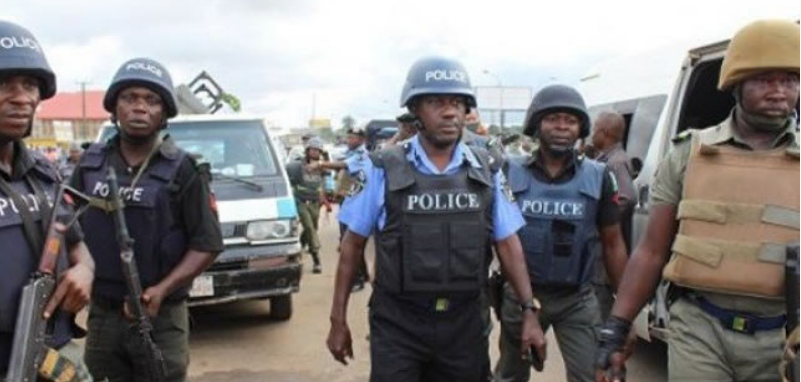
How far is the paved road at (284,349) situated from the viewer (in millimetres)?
5473

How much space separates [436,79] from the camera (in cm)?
325

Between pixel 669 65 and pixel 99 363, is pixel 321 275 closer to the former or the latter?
pixel 669 65

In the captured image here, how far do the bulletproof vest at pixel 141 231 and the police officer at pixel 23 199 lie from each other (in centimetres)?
68

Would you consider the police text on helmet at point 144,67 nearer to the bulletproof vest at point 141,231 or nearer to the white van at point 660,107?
the bulletproof vest at point 141,231

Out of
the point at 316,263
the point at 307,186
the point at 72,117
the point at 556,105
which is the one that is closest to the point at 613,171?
the point at 556,105

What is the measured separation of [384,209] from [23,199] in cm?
133

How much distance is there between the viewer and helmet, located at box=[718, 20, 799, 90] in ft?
8.43

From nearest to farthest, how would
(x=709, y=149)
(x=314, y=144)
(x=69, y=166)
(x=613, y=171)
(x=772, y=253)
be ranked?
(x=772, y=253) → (x=709, y=149) → (x=613, y=171) → (x=69, y=166) → (x=314, y=144)

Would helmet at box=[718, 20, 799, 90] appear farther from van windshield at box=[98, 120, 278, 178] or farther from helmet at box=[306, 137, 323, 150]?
helmet at box=[306, 137, 323, 150]

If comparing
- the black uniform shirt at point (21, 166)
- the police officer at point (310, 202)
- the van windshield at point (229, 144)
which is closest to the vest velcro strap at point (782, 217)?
the black uniform shirt at point (21, 166)

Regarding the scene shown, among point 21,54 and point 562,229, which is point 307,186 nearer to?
point 562,229

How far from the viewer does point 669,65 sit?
5891 mm

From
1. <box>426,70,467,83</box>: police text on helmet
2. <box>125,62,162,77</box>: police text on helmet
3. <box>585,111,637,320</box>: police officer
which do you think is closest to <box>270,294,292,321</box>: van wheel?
<box>585,111,637,320</box>: police officer

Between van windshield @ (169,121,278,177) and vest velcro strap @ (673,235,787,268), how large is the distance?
4457mm
